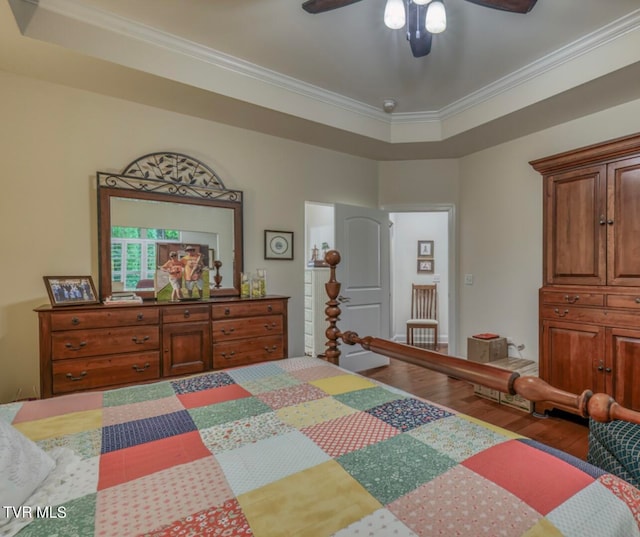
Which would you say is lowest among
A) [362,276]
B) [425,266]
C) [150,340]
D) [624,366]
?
[624,366]

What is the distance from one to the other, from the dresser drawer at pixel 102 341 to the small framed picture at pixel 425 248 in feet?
15.4

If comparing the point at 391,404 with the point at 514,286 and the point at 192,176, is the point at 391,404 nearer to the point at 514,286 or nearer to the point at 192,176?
the point at 192,176

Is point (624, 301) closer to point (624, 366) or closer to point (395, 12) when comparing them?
point (624, 366)

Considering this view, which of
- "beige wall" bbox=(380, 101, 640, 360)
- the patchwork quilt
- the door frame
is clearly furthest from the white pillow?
the door frame

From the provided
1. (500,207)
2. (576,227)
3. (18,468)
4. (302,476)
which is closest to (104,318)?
(18,468)

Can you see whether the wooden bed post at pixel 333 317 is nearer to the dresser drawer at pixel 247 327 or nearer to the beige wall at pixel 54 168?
the dresser drawer at pixel 247 327

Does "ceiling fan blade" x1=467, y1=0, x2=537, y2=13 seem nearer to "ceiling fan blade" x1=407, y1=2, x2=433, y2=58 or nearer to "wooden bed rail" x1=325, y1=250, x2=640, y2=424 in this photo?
"ceiling fan blade" x1=407, y1=2, x2=433, y2=58

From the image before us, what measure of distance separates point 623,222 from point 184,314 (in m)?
3.23

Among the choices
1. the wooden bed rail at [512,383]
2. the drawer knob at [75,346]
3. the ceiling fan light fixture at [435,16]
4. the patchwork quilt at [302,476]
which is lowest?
the patchwork quilt at [302,476]

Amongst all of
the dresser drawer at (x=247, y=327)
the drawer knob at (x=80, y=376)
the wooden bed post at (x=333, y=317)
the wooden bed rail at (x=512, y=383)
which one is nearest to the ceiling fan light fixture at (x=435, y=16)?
the wooden bed post at (x=333, y=317)

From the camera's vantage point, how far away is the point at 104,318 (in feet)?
Result: 7.46

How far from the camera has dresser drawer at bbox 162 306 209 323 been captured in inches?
98.3

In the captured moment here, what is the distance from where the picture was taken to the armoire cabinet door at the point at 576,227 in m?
2.59

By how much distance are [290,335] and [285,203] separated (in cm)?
137
